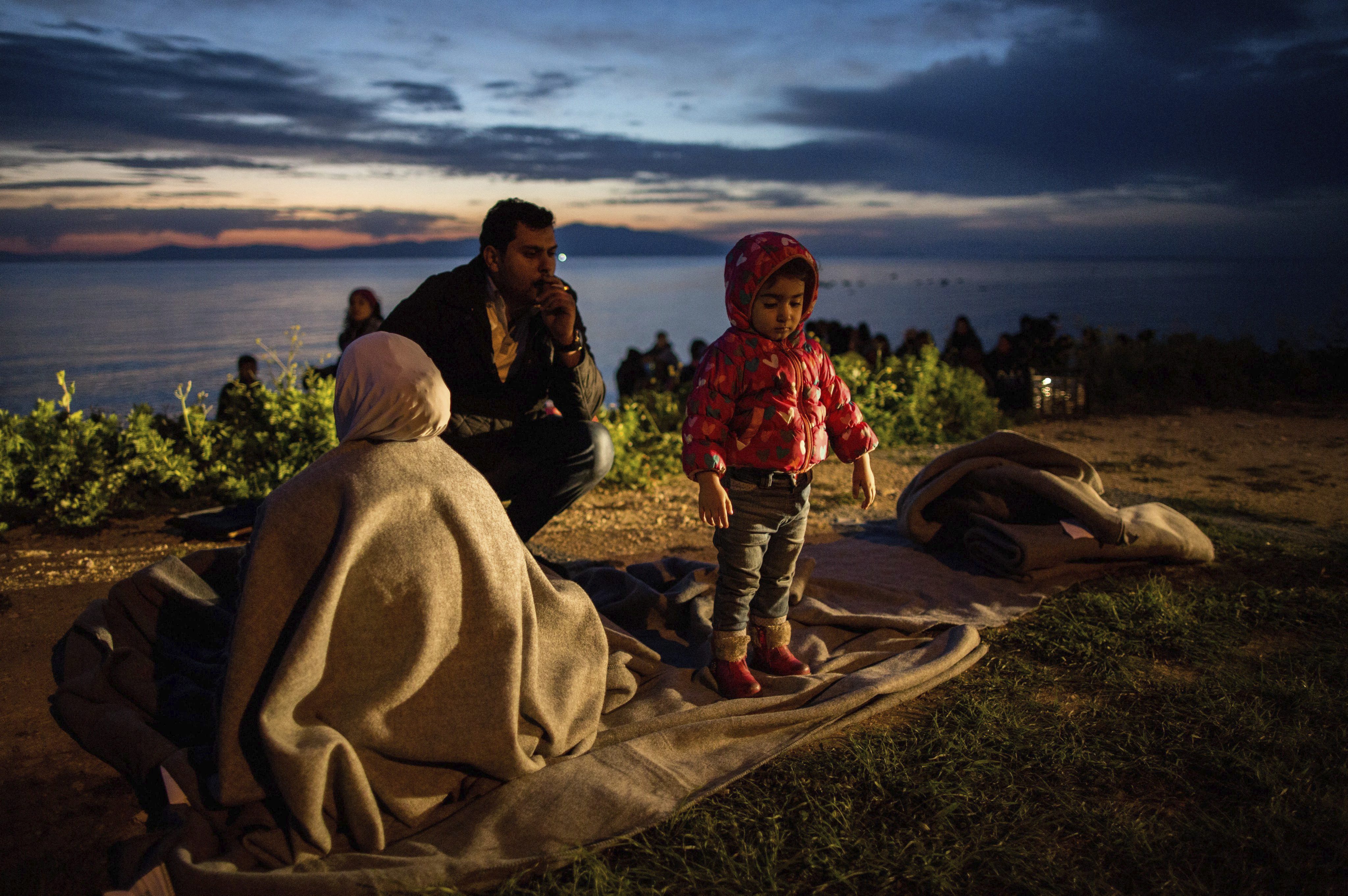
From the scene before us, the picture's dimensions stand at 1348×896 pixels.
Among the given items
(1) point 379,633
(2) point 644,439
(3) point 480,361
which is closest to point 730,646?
(1) point 379,633

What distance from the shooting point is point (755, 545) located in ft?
11.3

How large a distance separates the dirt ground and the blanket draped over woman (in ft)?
2.09

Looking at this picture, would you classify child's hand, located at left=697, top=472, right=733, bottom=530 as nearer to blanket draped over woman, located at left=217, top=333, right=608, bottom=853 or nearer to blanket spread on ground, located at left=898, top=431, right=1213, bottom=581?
blanket draped over woman, located at left=217, top=333, right=608, bottom=853

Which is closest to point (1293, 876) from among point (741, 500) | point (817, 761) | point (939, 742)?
point (939, 742)

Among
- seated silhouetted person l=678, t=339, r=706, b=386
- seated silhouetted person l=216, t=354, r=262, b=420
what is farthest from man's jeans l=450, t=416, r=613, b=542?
seated silhouetted person l=678, t=339, r=706, b=386

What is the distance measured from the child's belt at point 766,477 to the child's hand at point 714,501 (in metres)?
0.22

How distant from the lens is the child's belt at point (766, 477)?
3350 millimetres

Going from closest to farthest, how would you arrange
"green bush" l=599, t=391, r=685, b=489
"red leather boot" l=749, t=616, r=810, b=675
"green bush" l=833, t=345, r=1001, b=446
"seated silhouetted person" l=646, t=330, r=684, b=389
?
1. "red leather boot" l=749, t=616, r=810, b=675
2. "green bush" l=599, t=391, r=685, b=489
3. "green bush" l=833, t=345, r=1001, b=446
4. "seated silhouetted person" l=646, t=330, r=684, b=389

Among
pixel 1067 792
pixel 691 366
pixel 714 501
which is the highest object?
pixel 691 366

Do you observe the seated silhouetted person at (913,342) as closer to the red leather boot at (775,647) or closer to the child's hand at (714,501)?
the red leather boot at (775,647)

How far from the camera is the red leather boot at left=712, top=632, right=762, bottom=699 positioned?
3416 mm

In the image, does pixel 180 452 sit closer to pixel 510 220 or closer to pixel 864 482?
pixel 510 220

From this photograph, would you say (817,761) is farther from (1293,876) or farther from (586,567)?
(586,567)

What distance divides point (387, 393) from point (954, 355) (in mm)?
11083
